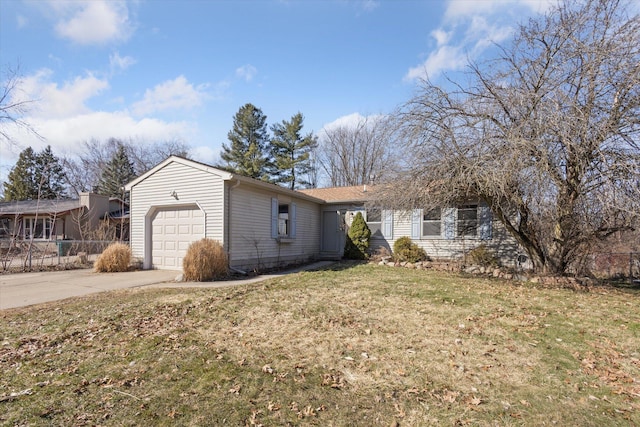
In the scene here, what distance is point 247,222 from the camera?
10.7 meters

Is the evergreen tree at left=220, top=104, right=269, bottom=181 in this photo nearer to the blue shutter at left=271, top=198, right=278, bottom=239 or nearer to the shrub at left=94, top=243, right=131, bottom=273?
the blue shutter at left=271, top=198, right=278, bottom=239

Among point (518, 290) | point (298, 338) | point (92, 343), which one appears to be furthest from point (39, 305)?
point (518, 290)

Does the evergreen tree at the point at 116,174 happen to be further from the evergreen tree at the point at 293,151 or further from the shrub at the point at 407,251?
the shrub at the point at 407,251

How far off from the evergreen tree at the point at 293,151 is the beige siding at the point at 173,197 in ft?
60.6

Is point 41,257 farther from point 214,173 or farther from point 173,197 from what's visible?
point 214,173

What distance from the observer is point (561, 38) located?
7375 millimetres

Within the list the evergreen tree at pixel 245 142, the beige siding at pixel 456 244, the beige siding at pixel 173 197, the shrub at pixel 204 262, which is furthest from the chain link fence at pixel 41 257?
the evergreen tree at pixel 245 142

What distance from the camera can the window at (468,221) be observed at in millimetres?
12523

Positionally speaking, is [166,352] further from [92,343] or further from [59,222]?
[59,222]

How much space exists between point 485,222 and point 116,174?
31.6 m

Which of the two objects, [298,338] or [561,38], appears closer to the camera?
[298,338]

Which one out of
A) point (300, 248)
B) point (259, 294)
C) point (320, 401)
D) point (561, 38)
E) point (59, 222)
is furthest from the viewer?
point (59, 222)

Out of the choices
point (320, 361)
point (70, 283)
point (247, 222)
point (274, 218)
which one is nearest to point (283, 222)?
point (274, 218)

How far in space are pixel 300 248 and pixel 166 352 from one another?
993 centimetres
